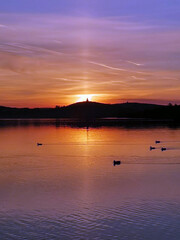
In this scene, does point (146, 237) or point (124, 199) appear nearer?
point (146, 237)

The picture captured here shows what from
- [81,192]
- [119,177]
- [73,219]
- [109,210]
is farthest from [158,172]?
[73,219]

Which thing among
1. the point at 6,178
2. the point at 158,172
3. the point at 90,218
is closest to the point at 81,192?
the point at 90,218

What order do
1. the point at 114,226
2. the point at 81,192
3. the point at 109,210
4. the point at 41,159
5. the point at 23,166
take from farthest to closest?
the point at 41,159, the point at 23,166, the point at 81,192, the point at 109,210, the point at 114,226

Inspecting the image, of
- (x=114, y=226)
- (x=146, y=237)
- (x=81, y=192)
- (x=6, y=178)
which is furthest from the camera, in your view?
(x=6, y=178)

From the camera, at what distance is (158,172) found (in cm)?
3991

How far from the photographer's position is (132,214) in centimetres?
2392

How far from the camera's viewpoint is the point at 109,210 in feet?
82.2

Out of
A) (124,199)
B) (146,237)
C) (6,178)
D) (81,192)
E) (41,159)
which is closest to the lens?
(146,237)

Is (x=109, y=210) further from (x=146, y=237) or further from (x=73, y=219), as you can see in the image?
(x=146, y=237)

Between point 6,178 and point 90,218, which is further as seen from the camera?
point 6,178

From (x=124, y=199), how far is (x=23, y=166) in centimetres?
1999

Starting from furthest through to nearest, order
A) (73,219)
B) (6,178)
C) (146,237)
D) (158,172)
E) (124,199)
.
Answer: (158,172)
(6,178)
(124,199)
(73,219)
(146,237)

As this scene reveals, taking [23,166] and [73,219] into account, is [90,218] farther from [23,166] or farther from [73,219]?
[23,166]

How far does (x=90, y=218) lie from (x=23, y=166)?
2275 centimetres
